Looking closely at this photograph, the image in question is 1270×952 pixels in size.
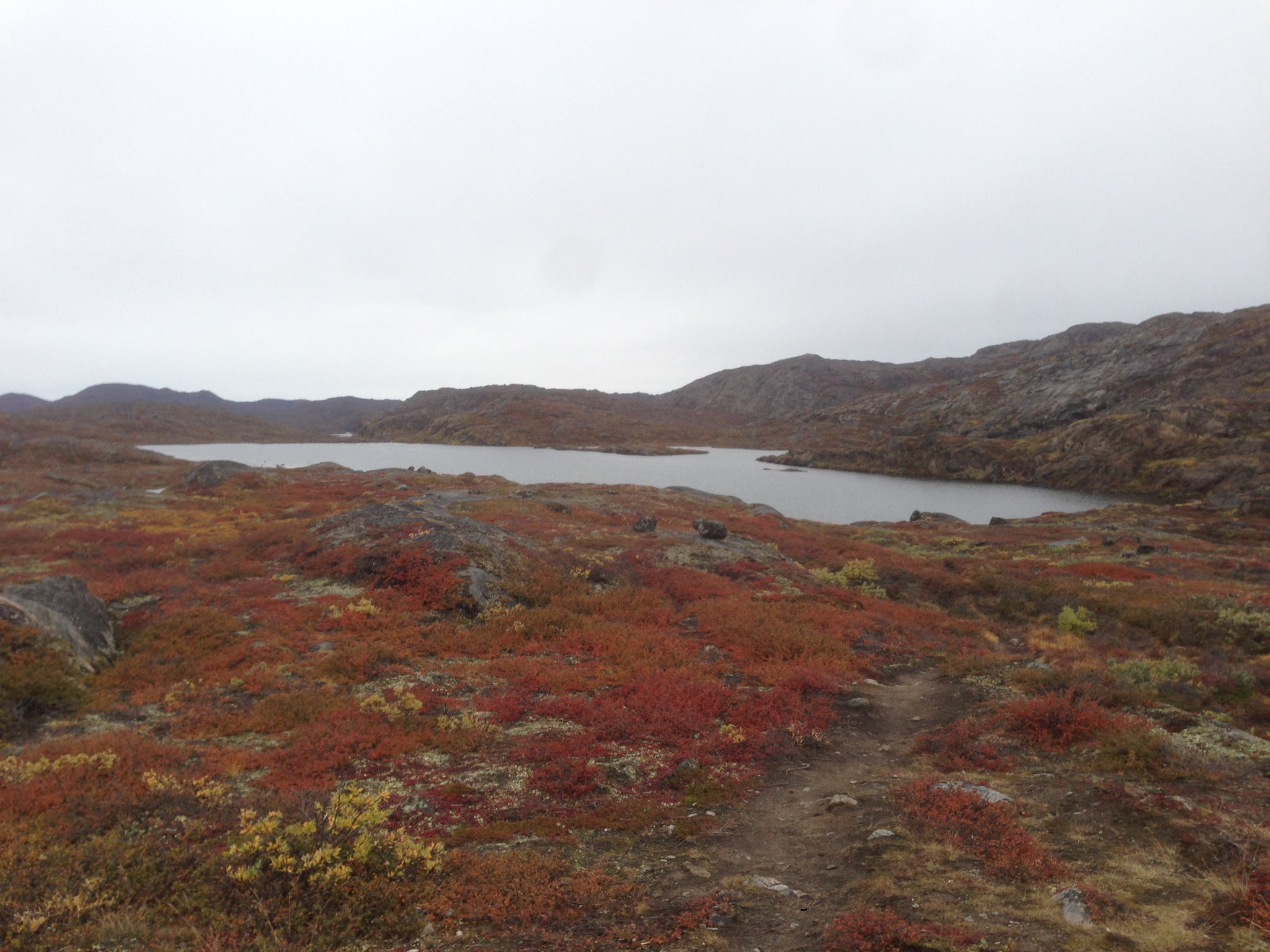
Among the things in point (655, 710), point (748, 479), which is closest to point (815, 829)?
point (655, 710)

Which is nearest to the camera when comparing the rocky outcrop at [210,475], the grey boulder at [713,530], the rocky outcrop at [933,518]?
the grey boulder at [713,530]

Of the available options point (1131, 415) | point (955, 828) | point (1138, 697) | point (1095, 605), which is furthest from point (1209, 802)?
point (1131, 415)

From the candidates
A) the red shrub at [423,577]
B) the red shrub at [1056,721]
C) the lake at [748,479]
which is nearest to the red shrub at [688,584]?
the red shrub at [423,577]

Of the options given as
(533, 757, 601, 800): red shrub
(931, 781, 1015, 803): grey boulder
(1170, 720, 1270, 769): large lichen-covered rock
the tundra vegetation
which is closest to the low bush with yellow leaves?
the tundra vegetation

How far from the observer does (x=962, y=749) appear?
11.6 meters

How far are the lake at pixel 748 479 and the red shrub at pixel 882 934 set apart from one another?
2736 inches

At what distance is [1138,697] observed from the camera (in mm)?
12680

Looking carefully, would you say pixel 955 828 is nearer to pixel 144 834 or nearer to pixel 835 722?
pixel 835 722

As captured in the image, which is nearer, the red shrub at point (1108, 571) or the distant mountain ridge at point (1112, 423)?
the red shrub at point (1108, 571)

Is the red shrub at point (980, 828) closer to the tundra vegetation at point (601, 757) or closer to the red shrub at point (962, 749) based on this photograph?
the tundra vegetation at point (601, 757)

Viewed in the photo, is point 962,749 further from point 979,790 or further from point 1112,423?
point 1112,423

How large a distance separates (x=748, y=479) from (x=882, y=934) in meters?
107

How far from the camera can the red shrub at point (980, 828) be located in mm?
7133

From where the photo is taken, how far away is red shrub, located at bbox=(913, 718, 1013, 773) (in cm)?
1087
